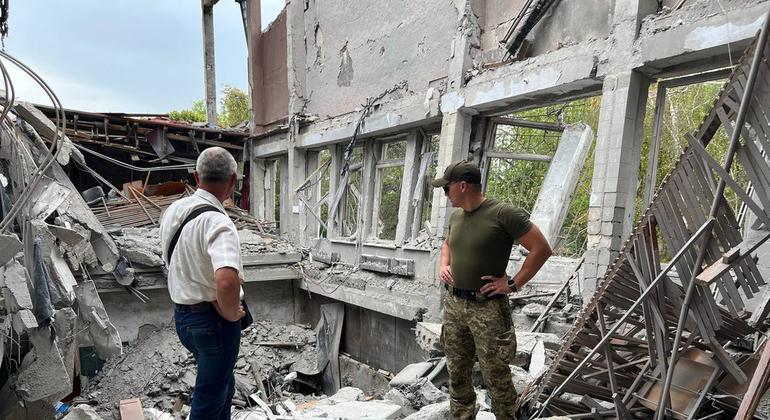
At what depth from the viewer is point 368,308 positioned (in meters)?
7.80

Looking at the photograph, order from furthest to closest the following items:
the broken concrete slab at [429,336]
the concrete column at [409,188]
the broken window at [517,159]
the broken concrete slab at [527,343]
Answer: the concrete column at [409,188], the broken window at [517,159], the broken concrete slab at [429,336], the broken concrete slab at [527,343]

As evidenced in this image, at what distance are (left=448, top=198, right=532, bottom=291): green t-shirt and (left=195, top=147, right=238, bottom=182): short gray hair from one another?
1320mm

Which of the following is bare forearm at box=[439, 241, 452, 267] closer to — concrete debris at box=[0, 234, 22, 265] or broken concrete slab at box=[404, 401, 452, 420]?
broken concrete slab at box=[404, 401, 452, 420]

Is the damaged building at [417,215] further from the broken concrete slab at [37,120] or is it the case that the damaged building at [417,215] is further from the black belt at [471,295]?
the black belt at [471,295]

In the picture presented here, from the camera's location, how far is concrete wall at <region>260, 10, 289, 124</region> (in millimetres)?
11906

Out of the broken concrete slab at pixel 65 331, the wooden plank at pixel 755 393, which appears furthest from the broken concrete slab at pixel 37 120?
the wooden plank at pixel 755 393

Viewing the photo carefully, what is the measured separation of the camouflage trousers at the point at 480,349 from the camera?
8.77 feet

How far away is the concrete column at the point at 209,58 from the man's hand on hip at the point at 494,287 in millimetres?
13819

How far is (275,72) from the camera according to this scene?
12.4 metres

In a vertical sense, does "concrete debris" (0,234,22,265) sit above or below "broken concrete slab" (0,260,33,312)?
above

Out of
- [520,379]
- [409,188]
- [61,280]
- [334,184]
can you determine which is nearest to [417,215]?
[409,188]

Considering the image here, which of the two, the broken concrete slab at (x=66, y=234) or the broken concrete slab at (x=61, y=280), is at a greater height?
the broken concrete slab at (x=66, y=234)

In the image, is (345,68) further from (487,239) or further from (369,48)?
(487,239)

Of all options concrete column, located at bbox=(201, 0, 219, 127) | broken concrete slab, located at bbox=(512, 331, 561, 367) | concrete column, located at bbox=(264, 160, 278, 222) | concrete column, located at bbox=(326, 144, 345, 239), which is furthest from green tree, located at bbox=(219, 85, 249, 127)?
broken concrete slab, located at bbox=(512, 331, 561, 367)
